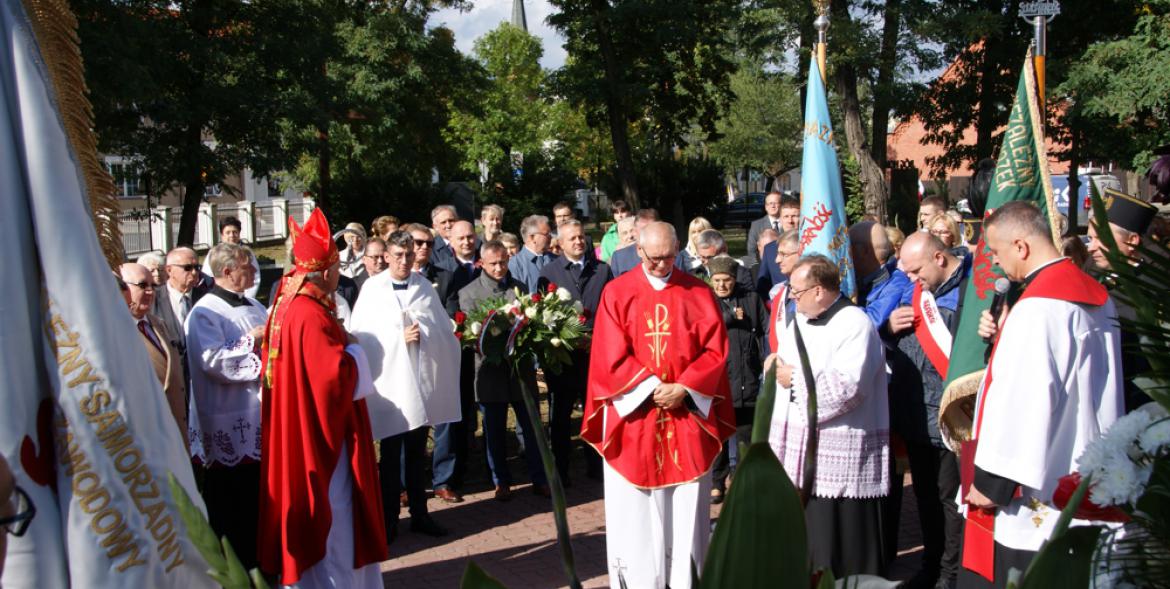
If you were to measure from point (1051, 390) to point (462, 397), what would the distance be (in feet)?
18.7

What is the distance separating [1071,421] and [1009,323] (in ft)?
1.31

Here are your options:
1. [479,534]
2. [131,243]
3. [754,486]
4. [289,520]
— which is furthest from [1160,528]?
[131,243]

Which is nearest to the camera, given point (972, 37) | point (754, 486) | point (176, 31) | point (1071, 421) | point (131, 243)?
point (754, 486)

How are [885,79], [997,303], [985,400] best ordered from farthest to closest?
[885,79], [997,303], [985,400]

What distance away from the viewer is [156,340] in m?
5.03

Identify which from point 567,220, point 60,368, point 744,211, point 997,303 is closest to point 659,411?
point 997,303

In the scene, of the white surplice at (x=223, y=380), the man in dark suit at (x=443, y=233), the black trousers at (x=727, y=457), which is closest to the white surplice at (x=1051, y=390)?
the black trousers at (x=727, y=457)

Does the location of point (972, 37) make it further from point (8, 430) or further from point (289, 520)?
point (8, 430)

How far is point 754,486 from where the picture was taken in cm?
77

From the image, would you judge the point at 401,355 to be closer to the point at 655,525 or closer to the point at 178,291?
the point at 178,291

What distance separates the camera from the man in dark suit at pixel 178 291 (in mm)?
6609

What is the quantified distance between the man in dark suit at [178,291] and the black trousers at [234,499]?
104 cm

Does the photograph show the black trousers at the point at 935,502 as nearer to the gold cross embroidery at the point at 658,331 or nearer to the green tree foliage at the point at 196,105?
the gold cross embroidery at the point at 658,331

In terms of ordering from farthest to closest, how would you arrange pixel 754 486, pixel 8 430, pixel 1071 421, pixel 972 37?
pixel 972 37 < pixel 1071 421 < pixel 8 430 < pixel 754 486
